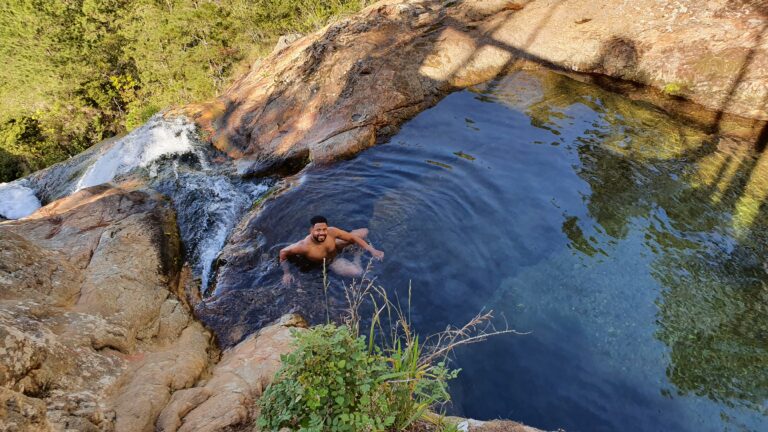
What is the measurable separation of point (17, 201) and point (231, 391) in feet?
36.5

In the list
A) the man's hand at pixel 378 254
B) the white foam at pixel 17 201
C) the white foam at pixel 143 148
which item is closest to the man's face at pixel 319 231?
the man's hand at pixel 378 254

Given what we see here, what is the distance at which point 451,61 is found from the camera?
9789mm

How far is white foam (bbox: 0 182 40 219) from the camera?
10711mm

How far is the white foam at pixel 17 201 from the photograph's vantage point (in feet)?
35.1

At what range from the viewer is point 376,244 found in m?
6.22

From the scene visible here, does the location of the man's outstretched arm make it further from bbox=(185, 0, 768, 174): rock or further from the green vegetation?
the green vegetation

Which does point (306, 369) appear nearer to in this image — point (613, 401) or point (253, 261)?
point (613, 401)

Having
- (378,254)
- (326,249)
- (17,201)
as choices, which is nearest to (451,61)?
(378,254)

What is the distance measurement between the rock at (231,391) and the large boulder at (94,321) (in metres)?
0.17

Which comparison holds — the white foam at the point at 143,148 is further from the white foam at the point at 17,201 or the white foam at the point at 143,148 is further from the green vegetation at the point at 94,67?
the green vegetation at the point at 94,67

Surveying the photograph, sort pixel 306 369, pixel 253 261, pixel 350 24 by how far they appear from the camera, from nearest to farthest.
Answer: pixel 306 369, pixel 253 261, pixel 350 24

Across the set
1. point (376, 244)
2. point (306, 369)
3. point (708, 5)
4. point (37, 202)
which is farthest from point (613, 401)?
point (37, 202)

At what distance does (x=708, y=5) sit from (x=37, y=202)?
15.9 m

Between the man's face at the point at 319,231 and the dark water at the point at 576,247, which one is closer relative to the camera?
the dark water at the point at 576,247
